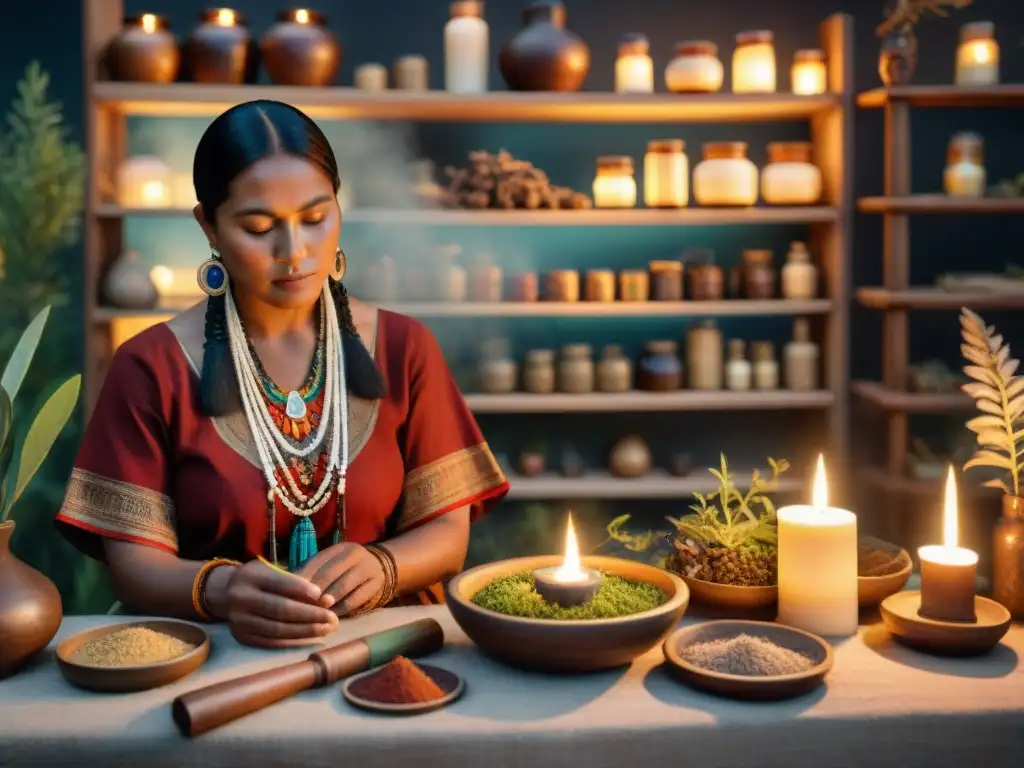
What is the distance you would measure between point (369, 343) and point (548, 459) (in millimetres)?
2267

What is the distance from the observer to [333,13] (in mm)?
3773

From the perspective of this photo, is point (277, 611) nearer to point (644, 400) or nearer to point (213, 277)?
point (213, 277)

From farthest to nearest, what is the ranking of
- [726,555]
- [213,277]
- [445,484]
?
[445,484] < [213,277] < [726,555]

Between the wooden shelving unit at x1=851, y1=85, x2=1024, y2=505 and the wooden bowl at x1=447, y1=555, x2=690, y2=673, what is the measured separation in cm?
246

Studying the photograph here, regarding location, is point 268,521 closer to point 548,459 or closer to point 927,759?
point 927,759

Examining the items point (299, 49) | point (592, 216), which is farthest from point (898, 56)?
point (299, 49)

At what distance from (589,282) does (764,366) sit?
2.06 feet

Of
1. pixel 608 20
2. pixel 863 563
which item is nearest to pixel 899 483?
pixel 608 20

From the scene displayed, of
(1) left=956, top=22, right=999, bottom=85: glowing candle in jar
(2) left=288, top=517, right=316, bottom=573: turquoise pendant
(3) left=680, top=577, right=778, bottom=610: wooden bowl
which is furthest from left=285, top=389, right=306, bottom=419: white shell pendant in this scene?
(1) left=956, top=22, right=999, bottom=85: glowing candle in jar

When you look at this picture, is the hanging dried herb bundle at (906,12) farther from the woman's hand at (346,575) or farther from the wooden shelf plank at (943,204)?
the woman's hand at (346,575)

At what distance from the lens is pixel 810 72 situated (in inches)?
138

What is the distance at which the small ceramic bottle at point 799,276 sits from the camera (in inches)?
141

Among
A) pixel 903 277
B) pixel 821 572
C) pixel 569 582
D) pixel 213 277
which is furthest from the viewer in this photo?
pixel 903 277

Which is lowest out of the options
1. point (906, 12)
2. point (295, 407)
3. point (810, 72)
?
point (295, 407)
